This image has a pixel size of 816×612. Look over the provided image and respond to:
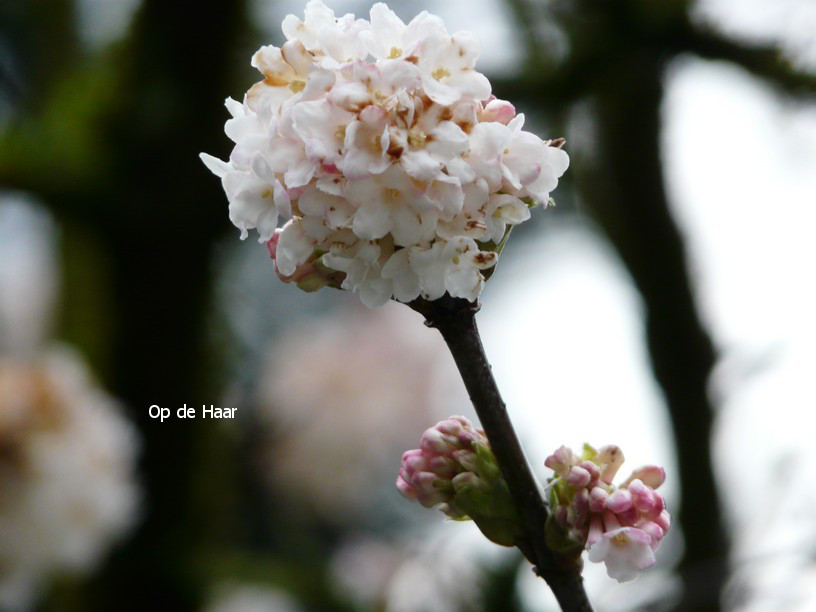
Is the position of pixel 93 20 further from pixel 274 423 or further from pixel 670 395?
pixel 670 395

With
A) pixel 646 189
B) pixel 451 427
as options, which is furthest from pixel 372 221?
pixel 646 189

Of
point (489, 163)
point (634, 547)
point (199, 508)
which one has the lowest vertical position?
point (634, 547)

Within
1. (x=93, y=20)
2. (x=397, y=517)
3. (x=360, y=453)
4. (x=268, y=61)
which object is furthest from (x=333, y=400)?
(x=268, y=61)

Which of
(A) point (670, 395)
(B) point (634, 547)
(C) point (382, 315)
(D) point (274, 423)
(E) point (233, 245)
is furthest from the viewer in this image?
(C) point (382, 315)

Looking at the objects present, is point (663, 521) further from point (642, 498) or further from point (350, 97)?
point (350, 97)

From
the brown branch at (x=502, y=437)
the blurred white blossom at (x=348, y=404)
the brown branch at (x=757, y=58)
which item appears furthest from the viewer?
the blurred white blossom at (x=348, y=404)

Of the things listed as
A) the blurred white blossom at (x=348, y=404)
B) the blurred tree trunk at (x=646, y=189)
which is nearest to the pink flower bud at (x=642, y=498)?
the blurred tree trunk at (x=646, y=189)

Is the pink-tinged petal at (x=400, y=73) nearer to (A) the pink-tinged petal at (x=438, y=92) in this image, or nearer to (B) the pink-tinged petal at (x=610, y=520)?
(A) the pink-tinged petal at (x=438, y=92)
